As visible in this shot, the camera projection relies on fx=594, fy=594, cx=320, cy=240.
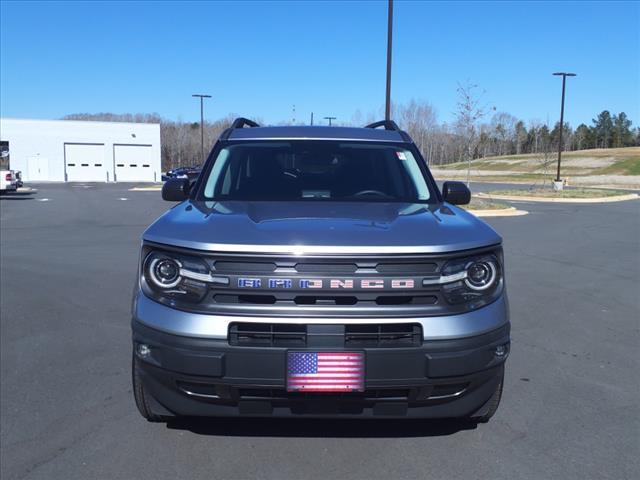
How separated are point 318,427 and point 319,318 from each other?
122cm

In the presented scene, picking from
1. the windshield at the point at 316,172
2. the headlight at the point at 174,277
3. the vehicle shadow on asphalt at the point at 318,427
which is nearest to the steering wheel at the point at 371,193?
the windshield at the point at 316,172

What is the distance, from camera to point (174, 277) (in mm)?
2980

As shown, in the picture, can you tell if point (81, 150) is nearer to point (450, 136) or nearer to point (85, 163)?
point (85, 163)

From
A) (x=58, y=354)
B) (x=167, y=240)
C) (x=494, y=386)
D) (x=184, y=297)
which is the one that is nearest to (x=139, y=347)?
(x=184, y=297)

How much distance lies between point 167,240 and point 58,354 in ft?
9.20

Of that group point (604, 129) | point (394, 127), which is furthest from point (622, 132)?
point (394, 127)

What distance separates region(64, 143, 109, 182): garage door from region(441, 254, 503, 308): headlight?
6039cm

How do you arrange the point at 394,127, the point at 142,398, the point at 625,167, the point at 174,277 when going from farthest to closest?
the point at 625,167
the point at 394,127
the point at 142,398
the point at 174,277

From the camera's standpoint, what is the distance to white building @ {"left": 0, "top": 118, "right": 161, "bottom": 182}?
5631 centimetres

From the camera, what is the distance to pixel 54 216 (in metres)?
19.3

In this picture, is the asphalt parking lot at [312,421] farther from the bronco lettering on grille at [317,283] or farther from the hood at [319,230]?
the hood at [319,230]

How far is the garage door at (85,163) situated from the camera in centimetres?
5788

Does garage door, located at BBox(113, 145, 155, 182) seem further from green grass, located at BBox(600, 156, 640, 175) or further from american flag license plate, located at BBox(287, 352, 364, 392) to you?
american flag license plate, located at BBox(287, 352, 364, 392)

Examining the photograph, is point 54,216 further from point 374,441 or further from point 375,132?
point 374,441
